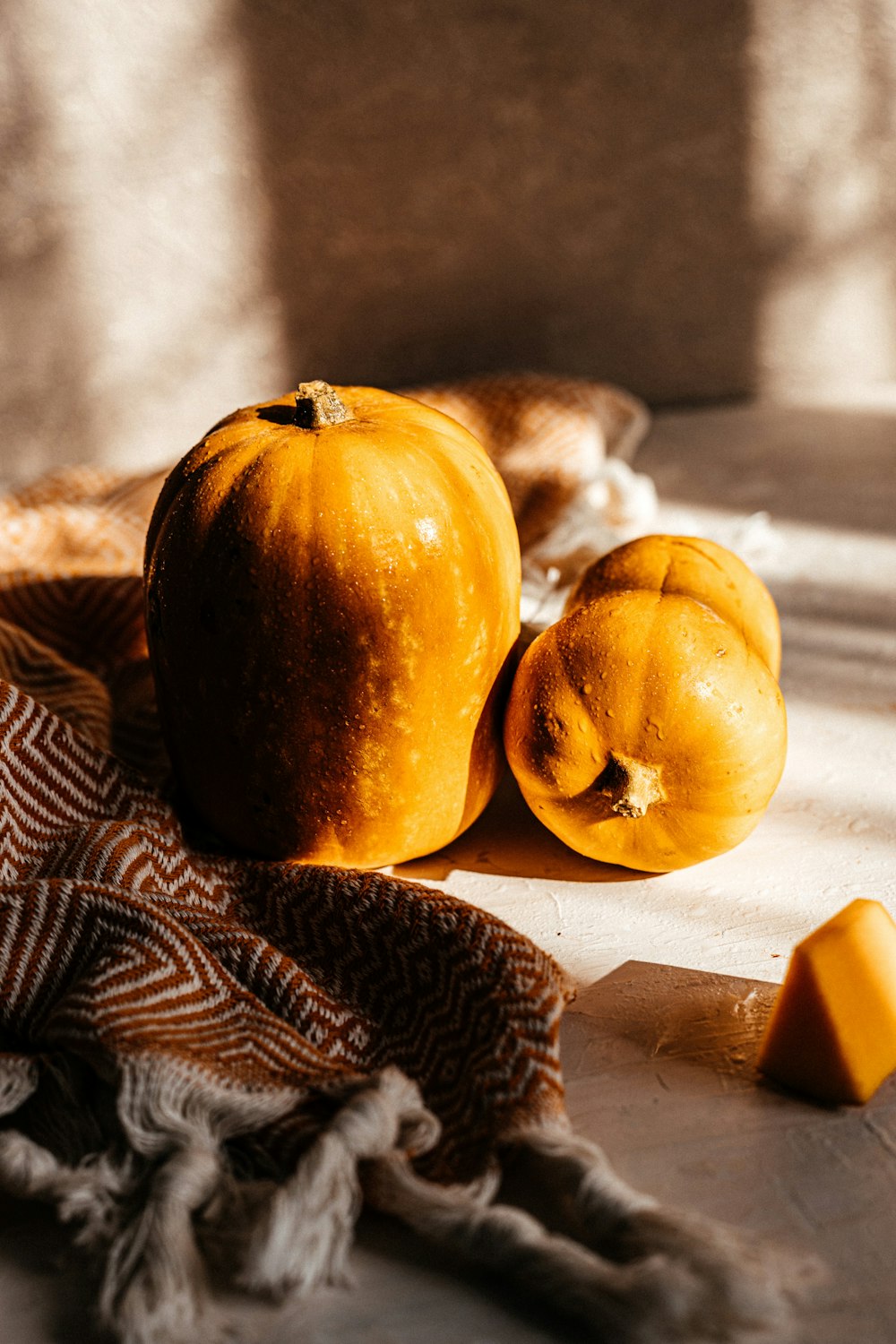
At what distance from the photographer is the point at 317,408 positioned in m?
0.90

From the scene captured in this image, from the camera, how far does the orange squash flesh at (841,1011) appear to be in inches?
27.0

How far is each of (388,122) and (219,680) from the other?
1411mm

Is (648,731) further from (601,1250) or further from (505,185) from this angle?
(505,185)

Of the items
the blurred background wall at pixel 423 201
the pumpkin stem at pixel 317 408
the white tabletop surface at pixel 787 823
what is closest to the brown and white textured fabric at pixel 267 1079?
the white tabletop surface at pixel 787 823

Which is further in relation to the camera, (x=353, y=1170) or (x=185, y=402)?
(x=185, y=402)

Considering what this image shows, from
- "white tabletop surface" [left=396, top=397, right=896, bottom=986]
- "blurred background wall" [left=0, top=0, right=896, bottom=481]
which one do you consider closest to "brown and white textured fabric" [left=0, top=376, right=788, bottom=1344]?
"white tabletop surface" [left=396, top=397, right=896, bottom=986]

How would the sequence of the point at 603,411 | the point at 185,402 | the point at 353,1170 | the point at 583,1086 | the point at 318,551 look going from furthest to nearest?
the point at 185,402
the point at 603,411
the point at 318,551
the point at 583,1086
the point at 353,1170

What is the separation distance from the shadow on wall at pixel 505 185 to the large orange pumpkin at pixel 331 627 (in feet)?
3.87

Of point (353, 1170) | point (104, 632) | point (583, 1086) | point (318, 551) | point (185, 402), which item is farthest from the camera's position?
point (185, 402)

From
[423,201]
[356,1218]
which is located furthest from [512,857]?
[423,201]

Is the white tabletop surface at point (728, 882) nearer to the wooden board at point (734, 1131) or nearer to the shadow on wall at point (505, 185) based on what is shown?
the wooden board at point (734, 1131)

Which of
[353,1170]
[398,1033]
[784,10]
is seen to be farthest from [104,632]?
[784,10]

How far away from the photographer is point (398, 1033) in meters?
0.77

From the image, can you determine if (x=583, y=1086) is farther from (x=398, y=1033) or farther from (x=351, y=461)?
(x=351, y=461)
